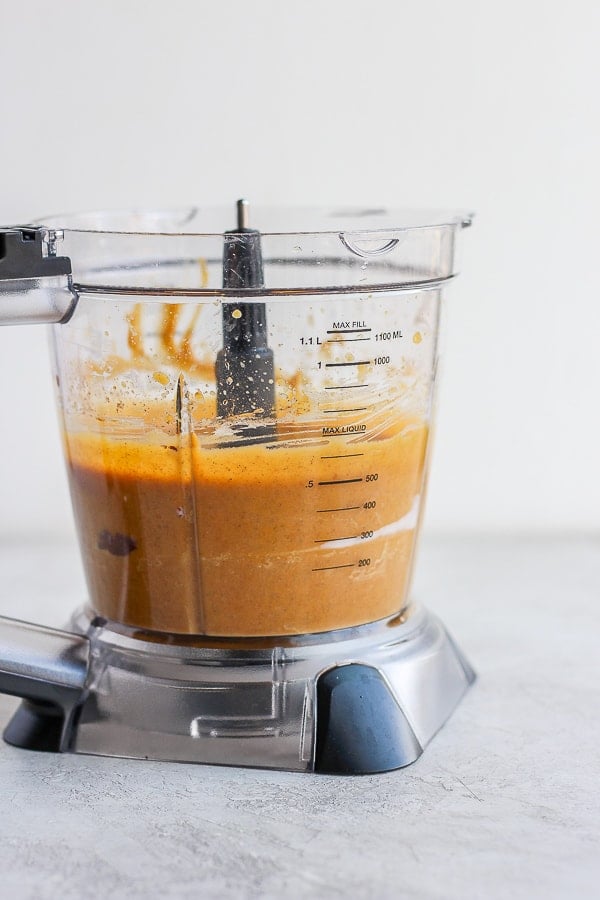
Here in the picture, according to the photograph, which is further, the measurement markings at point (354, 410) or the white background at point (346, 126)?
the white background at point (346, 126)

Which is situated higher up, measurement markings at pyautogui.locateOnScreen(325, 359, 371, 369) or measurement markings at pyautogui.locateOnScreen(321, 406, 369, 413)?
measurement markings at pyautogui.locateOnScreen(325, 359, 371, 369)

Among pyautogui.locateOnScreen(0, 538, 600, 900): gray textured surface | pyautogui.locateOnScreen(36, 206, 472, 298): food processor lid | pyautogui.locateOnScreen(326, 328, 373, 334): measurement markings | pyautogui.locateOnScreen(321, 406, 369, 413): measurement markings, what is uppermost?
pyautogui.locateOnScreen(36, 206, 472, 298): food processor lid

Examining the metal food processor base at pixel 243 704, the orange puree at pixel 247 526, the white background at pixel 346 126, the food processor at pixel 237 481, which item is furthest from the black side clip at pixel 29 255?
the white background at pixel 346 126

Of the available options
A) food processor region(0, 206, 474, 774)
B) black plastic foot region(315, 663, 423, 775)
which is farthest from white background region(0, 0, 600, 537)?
black plastic foot region(315, 663, 423, 775)

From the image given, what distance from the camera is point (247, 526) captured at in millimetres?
656

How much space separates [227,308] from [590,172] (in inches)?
24.6

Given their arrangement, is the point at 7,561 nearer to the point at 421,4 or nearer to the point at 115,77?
the point at 115,77

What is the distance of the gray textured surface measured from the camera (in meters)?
0.55

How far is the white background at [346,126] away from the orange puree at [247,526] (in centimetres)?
47

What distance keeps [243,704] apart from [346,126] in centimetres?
65

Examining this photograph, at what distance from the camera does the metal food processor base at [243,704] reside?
66 cm

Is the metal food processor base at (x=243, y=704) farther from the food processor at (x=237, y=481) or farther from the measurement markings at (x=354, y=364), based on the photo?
the measurement markings at (x=354, y=364)

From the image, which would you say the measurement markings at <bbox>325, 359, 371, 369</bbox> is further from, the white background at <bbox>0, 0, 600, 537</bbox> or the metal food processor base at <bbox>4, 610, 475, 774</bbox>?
the white background at <bbox>0, 0, 600, 537</bbox>

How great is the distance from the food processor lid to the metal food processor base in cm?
22
